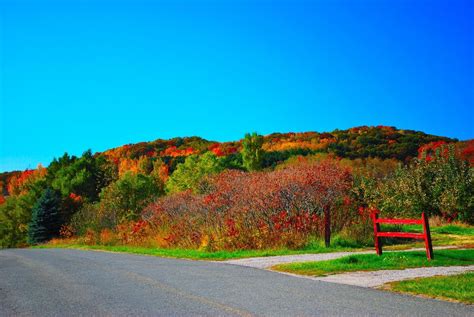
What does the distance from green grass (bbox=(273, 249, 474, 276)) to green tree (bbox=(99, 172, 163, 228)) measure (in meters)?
22.5

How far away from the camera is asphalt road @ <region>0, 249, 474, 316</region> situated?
7777 millimetres

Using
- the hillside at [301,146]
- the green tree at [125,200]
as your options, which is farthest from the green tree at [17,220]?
the hillside at [301,146]

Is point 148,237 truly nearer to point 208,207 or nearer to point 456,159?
point 208,207

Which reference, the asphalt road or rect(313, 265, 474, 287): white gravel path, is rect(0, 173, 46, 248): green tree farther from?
rect(313, 265, 474, 287): white gravel path

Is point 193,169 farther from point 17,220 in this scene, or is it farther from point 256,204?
point 256,204

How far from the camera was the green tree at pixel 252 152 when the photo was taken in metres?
78.8

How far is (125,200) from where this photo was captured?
124 ft

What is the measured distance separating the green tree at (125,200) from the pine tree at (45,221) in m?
14.5

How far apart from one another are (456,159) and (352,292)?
26.1 metres

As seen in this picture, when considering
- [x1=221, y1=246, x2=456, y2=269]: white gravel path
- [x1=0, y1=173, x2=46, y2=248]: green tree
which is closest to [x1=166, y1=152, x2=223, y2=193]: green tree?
[x1=0, y1=173, x2=46, y2=248]: green tree

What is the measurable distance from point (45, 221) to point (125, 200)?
18.9m

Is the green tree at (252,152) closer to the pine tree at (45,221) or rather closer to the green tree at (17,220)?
the green tree at (17,220)

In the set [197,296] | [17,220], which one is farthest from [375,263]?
[17,220]

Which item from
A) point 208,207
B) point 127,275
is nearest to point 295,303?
point 127,275
